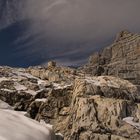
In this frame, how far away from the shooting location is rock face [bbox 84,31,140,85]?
15712cm

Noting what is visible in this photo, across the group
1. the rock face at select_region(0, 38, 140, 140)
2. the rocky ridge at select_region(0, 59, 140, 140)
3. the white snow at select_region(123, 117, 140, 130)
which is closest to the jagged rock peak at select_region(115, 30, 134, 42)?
the rock face at select_region(0, 38, 140, 140)

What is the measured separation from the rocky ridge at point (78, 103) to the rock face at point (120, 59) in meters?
60.0

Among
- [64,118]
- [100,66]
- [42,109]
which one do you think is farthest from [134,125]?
[100,66]

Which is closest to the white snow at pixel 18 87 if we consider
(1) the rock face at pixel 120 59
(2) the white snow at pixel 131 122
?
(2) the white snow at pixel 131 122

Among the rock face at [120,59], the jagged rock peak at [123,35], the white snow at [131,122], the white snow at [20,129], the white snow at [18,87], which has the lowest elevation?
the white snow at [20,129]

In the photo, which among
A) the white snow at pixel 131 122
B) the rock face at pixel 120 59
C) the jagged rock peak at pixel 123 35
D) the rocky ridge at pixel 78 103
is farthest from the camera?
the jagged rock peak at pixel 123 35

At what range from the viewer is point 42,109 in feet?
264

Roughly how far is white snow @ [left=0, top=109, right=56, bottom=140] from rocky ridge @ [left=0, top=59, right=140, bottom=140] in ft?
189

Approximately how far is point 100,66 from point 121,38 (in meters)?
21.9

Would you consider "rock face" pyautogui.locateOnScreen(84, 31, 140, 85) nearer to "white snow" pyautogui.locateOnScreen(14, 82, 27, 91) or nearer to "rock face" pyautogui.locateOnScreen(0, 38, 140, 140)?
"rock face" pyautogui.locateOnScreen(0, 38, 140, 140)

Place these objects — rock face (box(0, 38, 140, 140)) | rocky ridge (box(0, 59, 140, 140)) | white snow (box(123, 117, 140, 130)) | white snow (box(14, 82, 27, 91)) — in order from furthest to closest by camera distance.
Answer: white snow (box(14, 82, 27, 91))
white snow (box(123, 117, 140, 130))
rock face (box(0, 38, 140, 140))
rocky ridge (box(0, 59, 140, 140))

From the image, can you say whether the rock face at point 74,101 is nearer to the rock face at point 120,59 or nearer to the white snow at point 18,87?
the white snow at point 18,87

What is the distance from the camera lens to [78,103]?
75.6 metres

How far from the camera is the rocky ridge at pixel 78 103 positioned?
220 feet
